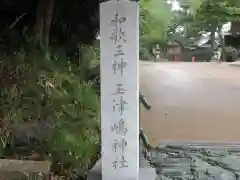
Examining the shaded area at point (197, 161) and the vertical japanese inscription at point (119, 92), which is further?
the shaded area at point (197, 161)

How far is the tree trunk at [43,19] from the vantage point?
4594 millimetres

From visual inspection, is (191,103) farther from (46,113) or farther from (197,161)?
(46,113)

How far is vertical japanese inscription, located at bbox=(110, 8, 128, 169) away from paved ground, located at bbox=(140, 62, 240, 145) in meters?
2.42

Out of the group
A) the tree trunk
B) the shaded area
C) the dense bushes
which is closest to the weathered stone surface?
the shaded area

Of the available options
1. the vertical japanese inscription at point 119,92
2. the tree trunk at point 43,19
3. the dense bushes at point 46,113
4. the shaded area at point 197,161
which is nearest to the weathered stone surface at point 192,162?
the shaded area at point 197,161

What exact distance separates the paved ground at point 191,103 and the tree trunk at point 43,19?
6.69ft

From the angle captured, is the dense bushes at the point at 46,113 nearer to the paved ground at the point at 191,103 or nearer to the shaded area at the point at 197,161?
the shaded area at the point at 197,161

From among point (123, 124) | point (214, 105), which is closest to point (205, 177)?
point (123, 124)

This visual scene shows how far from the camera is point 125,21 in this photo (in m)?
2.86

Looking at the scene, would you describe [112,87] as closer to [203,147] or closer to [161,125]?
[203,147]

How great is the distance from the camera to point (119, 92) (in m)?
2.92

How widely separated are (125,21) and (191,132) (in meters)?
3.37

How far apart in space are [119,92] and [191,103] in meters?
5.24

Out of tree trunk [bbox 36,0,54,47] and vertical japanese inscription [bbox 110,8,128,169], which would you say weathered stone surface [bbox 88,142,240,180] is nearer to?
vertical japanese inscription [bbox 110,8,128,169]
